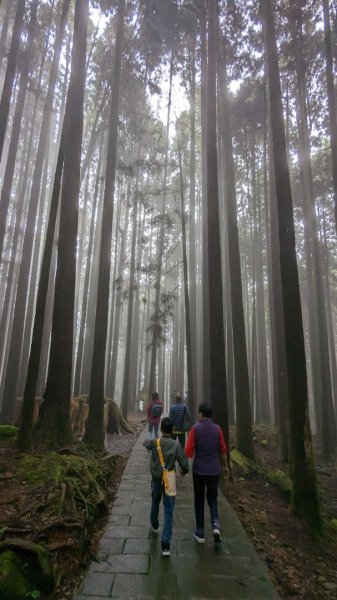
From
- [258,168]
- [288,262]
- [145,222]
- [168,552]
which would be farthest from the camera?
[145,222]

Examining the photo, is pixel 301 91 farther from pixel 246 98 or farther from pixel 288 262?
pixel 288 262

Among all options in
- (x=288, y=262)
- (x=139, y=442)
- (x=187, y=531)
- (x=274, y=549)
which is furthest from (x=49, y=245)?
(x=139, y=442)

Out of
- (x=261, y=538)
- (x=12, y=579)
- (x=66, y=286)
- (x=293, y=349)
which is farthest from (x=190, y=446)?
(x=66, y=286)

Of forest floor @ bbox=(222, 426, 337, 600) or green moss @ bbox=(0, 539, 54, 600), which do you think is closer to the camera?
green moss @ bbox=(0, 539, 54, 600)

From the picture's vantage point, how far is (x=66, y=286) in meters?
7.81

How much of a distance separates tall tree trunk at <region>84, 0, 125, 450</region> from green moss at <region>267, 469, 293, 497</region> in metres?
3.90

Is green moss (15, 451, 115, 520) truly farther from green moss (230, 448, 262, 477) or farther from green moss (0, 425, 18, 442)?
green moss (230, 448, 262, 477)

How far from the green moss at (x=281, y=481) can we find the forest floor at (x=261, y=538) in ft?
0.40

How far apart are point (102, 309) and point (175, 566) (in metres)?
6.49

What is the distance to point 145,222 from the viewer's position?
20438 millimetres

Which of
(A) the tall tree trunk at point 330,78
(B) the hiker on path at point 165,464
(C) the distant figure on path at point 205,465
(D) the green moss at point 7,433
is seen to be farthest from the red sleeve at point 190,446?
(A) the tall tree trunk at point 330,78

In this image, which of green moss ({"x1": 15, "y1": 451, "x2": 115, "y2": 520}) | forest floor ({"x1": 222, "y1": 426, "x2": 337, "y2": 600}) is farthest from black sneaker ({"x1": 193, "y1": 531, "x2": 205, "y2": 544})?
green moss ({"x1": 15, "y1": 451, "x2": 115, "y2": 520})

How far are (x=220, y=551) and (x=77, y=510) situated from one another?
5.78 ft

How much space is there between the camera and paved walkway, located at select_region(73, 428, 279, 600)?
9.82 ft
